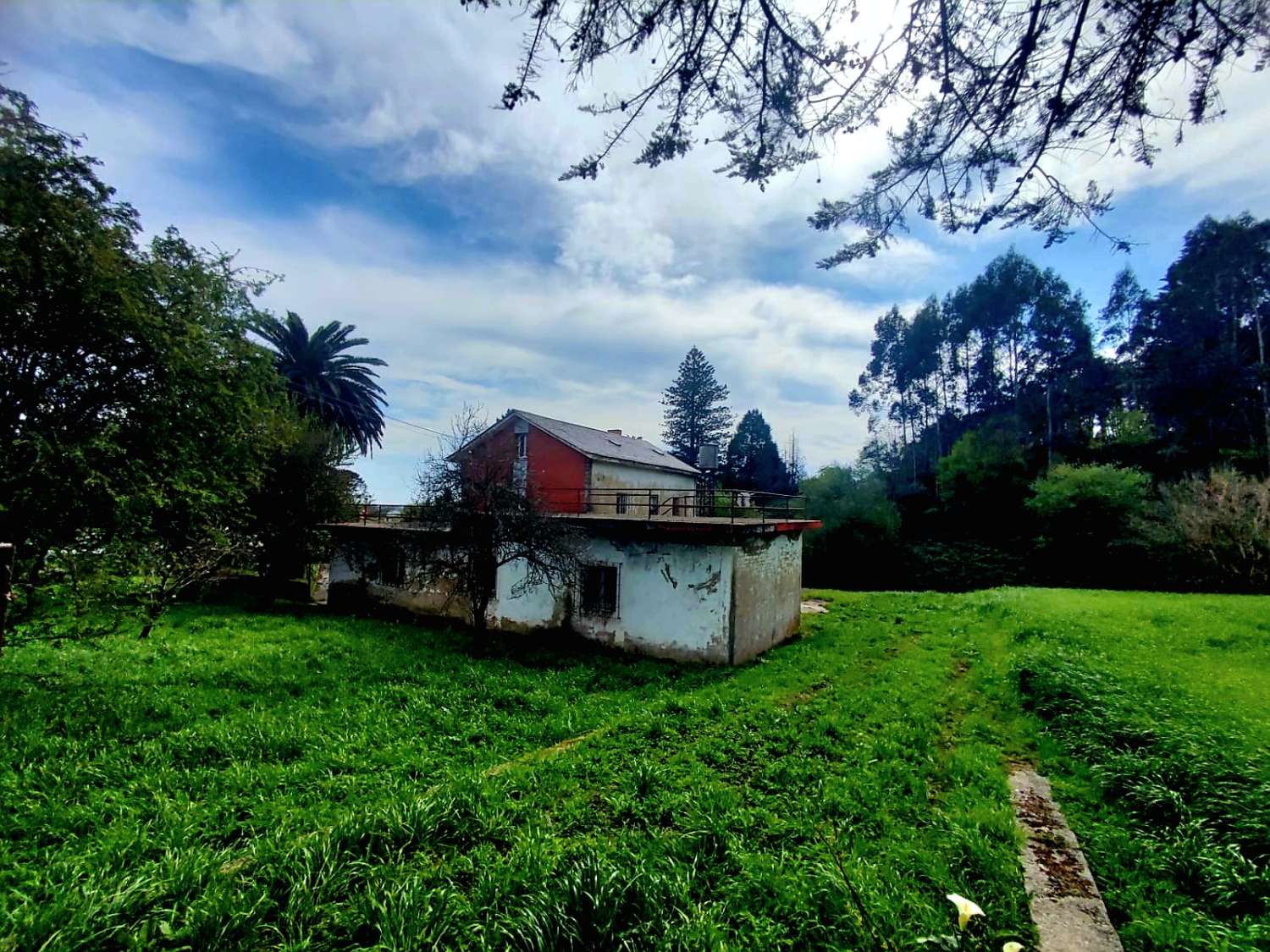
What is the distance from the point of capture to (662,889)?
3.38 m

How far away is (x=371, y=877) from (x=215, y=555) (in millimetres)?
10262

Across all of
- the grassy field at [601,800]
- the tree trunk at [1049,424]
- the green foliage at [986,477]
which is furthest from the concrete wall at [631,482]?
the tree trunk at [1049,424]

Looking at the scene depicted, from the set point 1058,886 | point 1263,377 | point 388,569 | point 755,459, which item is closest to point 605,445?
point 388,569

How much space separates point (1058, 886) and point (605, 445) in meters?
21.0

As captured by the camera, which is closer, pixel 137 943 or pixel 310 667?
pixel 137 943

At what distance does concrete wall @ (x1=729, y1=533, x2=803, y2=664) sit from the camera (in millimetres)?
10617

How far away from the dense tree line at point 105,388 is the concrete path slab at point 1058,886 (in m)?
10.4

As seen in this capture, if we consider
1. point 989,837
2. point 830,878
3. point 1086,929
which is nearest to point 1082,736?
point 989,837

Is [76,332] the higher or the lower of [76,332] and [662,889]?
the higher

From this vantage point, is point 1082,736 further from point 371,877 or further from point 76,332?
point 76,332

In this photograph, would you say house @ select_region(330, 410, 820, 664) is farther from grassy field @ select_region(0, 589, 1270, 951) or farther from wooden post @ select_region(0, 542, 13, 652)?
wooden post @ select_region(0, 542, 13, 652)

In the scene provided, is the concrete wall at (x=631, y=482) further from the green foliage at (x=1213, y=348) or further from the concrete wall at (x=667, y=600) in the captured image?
the green foliage at (x=1213, y=348)

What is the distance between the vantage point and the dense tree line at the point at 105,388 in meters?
6.17

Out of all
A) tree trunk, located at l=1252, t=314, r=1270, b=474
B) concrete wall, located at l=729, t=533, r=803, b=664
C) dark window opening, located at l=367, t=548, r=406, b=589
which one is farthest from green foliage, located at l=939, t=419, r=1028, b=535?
dark window opening, located at l=367, t=548, r=406, b=589
